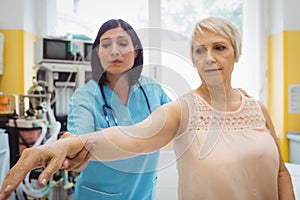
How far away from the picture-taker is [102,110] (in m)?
0.80

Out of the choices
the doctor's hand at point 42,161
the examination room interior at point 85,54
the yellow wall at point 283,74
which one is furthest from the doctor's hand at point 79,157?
the yellow wall at point 283,74

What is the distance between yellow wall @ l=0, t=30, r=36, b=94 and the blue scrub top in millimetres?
602

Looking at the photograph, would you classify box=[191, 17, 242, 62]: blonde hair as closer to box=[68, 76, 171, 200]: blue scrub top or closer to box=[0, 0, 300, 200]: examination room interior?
box=[68, 76, 171, 200]: blue scrub top

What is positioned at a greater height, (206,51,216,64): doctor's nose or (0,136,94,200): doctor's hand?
(206,51,216,64): doctor's nose

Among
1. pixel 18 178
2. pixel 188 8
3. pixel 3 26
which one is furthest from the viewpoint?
pixel 188 8

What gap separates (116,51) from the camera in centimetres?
76

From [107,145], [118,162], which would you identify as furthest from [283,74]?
[107,145]

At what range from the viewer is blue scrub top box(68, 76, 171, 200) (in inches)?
30.4

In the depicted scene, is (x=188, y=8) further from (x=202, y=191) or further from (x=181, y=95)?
(x=202, y=191)

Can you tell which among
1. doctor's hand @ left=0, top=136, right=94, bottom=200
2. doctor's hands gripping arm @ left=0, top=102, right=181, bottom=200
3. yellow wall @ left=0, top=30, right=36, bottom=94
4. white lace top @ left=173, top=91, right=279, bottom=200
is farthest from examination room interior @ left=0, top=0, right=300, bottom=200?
doctor's hand @ left=0, top=136, right=94, bottom=200

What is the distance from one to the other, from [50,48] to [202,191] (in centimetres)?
126

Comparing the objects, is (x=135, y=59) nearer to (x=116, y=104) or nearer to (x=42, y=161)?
(x=116, y=104)

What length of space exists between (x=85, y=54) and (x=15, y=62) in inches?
14.6

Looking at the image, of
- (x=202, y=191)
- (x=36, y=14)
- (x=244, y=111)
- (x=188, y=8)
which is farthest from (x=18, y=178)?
(x=188, y=8)
